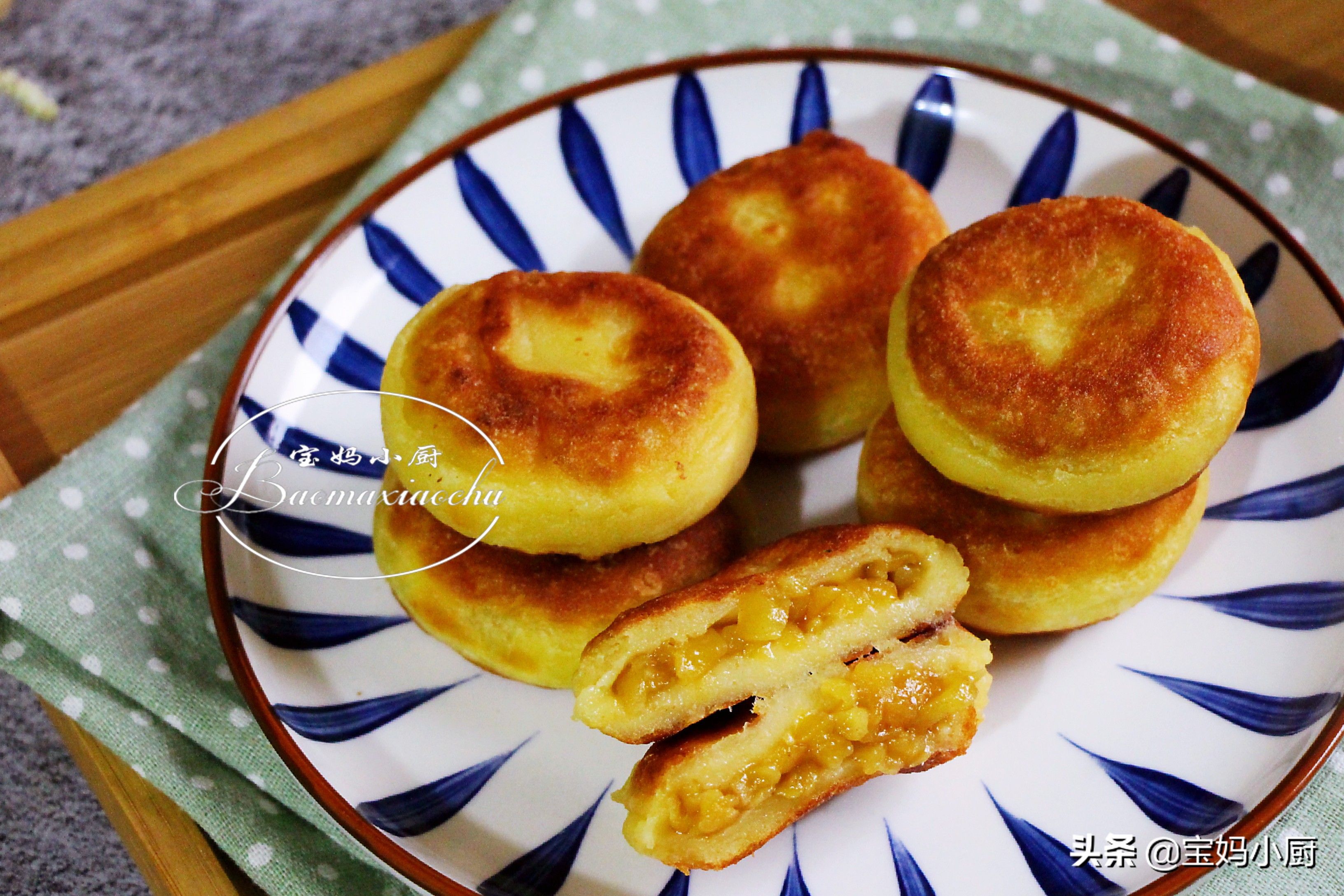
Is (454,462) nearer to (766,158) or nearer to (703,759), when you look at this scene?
(703,759)

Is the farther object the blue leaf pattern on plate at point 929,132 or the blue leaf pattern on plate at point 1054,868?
the blue leaf pattern on plate at point 929,132

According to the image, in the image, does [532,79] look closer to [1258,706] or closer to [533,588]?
[533,588]

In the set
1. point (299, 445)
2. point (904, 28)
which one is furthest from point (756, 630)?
point (904, 28)

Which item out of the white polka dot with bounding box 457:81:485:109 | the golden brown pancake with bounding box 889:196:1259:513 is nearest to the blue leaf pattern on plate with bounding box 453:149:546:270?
the white polka dot with bounding box 457:81:485:109

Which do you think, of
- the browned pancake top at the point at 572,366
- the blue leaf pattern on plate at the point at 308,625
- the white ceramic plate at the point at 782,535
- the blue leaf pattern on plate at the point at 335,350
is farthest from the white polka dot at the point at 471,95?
the blue leaf pattern on plate at the point at 308,625

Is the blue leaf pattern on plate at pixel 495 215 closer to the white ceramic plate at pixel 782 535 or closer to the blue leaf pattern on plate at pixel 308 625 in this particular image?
the white ceramic plate at pixel 782 535

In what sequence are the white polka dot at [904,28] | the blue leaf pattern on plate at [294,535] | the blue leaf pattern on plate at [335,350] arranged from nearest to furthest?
the blue leaf pattern on plate at [294,535]
the blue leaf pattern on plate at [335,350]
the white polka dot at [904,28]

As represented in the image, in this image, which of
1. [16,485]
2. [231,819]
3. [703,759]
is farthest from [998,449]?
→ [16,485]

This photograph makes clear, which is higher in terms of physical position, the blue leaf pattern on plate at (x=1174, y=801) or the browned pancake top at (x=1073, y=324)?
the browned pancake top at (x=1073, y=324)
